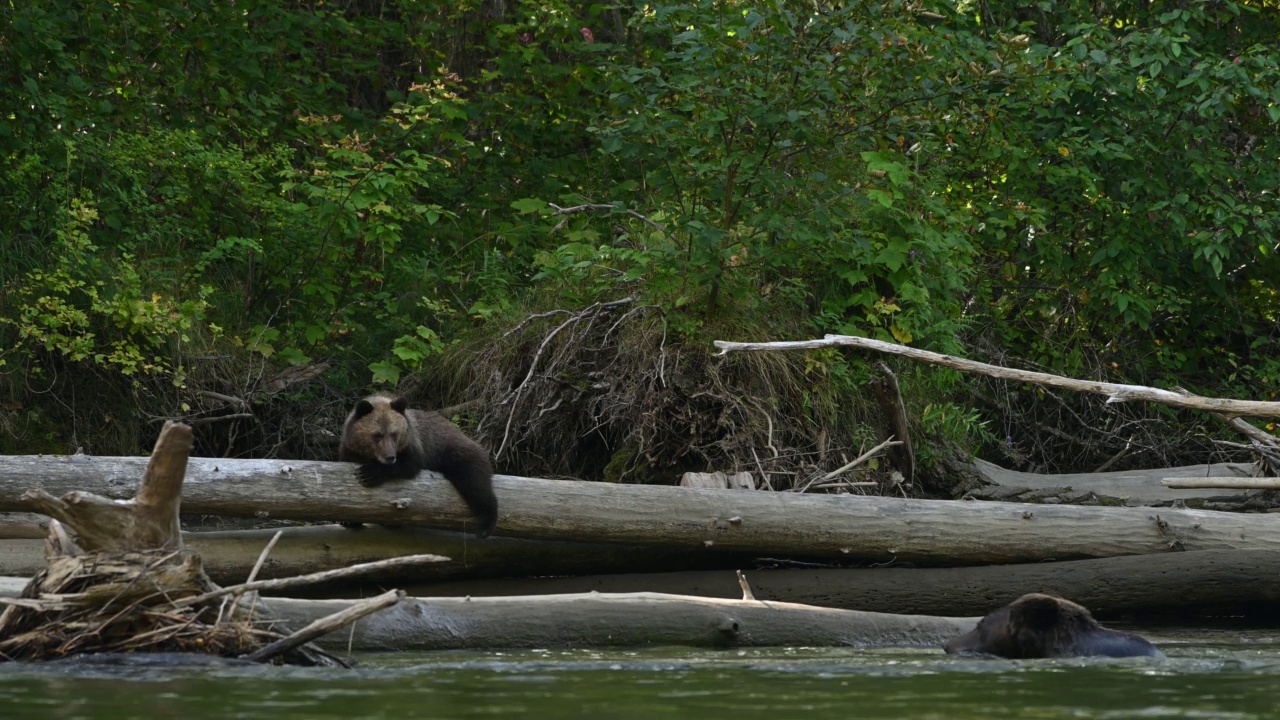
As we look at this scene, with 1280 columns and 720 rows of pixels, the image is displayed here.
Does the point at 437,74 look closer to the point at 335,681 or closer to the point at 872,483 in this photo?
the point at 872,483

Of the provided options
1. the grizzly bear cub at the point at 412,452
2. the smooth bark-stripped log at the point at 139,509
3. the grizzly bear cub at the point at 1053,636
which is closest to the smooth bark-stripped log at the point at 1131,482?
the grizzly bear cub at the point at 1053,636

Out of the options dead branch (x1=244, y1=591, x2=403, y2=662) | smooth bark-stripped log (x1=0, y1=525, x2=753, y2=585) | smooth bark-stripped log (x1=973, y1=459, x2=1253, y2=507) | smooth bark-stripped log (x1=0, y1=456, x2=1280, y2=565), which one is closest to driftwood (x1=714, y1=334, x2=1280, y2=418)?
smooth bark-stripped log (x1=0, y1=456, x2=1280, y2=565)

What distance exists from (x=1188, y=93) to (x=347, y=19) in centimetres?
882

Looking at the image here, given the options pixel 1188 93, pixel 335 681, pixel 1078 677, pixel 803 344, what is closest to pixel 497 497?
pixel 803 344

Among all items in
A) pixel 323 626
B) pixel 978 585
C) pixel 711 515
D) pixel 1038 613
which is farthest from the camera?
pixel 978 585

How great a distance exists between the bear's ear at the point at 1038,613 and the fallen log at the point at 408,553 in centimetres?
235

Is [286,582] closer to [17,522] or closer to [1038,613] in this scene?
[17,522]

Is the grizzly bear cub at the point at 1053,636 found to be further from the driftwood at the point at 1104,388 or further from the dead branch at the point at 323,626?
the dead branch at the point at 323,626

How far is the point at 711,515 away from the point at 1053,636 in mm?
2171

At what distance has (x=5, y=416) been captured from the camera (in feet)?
32.8

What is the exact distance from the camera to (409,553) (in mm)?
8188

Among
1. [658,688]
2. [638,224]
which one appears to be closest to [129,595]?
[658,688]

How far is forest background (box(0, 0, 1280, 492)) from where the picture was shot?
10.1 m

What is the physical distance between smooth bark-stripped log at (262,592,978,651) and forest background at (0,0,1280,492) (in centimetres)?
247
